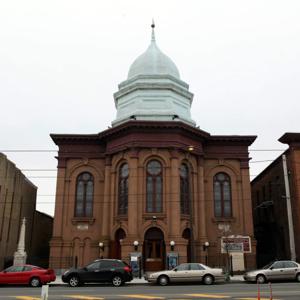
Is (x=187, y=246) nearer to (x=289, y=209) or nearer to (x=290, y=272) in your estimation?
(x=290, y=272)

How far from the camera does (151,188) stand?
30406 millimetres

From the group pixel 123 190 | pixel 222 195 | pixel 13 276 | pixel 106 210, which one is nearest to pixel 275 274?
pixel 222 195

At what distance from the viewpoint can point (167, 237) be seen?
94.3 feet

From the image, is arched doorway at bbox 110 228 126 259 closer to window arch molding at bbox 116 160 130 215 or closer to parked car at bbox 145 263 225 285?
window arch molding at bbox 116 160 130 215

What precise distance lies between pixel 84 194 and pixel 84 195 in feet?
0.29

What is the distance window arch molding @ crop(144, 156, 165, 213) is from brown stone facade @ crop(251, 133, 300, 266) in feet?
35.5

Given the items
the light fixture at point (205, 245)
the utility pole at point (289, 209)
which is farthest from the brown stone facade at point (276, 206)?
the light fixture at point (205, 245)

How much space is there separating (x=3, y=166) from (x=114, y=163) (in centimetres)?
→ 911

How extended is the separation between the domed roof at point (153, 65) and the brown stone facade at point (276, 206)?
40.9 ft

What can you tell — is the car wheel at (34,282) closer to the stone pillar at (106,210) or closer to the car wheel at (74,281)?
the car wheel at (74,281)

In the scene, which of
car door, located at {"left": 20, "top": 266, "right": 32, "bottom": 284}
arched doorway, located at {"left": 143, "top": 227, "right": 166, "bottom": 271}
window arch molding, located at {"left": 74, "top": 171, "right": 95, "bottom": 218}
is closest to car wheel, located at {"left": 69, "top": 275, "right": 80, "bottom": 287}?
car door, located at {"left": 20, "top": 266, "right": 32, "bottom": 284}

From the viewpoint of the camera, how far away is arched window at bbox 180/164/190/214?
30.6m

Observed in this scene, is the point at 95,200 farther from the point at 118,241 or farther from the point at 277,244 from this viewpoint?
the point at 277,244

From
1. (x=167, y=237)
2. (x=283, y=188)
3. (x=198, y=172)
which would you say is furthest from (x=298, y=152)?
(x=167, y=237)
